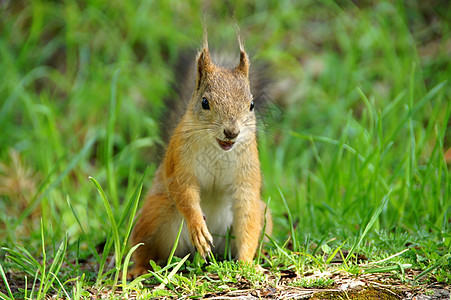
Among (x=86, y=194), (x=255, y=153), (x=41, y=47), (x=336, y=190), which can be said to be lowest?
(x=86, y=194)

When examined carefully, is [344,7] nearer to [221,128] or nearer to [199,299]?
[221,128]

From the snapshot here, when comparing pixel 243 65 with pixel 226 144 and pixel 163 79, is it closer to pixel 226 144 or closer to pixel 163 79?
pixel 226 144

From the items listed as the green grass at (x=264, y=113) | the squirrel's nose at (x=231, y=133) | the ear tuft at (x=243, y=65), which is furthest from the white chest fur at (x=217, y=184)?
the ear tuft at (x=243, y=65)

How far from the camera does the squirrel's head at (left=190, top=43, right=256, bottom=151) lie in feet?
6.99

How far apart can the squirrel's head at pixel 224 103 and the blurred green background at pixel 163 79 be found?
1073 mm

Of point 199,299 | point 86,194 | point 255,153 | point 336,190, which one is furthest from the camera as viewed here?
point 86,194

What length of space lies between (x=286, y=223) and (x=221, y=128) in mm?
1003

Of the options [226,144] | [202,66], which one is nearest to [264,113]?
[202,66]

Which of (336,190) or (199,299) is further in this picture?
(336,190)

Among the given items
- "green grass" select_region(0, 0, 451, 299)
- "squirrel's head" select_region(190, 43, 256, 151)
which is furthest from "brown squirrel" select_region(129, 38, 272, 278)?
"green grass" select_region(0, 0, 451, 299)

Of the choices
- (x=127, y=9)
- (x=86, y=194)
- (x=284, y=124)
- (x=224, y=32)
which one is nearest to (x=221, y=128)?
(x=86, y=194)

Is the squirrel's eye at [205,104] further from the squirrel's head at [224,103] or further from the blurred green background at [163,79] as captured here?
the blurred green background at [163,79]

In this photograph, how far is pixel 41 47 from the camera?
500 centimetres

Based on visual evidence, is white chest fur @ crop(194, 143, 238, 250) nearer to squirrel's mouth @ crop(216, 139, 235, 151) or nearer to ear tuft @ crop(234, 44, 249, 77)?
squirrel's mouth @ crop(216, 139, 235, 151)
